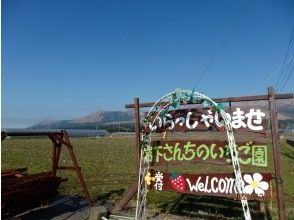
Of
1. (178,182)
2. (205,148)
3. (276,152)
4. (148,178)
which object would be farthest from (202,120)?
(148,178)

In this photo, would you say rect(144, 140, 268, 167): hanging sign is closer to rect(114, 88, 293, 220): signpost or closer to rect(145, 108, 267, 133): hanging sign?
rect(114, 88, 293, 220): signpost

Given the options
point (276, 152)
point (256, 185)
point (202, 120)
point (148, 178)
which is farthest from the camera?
point (148, 178)

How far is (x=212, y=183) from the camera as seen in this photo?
885 centimetres

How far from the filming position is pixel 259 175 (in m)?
8.29

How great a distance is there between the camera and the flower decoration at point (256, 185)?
8203mm

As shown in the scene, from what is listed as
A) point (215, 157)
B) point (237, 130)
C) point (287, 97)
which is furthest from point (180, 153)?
point (287, 97)

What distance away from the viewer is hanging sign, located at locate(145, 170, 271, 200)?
8242 mm

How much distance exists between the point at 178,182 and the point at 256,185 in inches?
72.3

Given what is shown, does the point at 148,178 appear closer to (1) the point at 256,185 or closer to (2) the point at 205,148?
(2) the point at 205,148

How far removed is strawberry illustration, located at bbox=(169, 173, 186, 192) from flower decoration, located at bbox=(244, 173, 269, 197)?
1.48 meters

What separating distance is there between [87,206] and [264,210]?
480 centimetres

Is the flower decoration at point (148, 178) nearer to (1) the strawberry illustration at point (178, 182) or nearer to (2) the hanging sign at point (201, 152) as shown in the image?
(2) the hanging sign at point (201, 152)

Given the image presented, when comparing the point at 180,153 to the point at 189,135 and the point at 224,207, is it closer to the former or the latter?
the point at 189,135

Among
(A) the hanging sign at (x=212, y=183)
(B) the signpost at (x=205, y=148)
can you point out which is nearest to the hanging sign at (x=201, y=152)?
(B) the signpost at (x=205, y=148)
